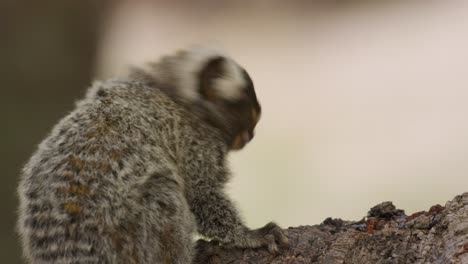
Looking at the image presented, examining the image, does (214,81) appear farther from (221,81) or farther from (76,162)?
(76,162)

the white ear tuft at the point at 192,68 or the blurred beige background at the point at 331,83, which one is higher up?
the blurred beige background at the point at 331,83

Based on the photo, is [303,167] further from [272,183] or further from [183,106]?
[183,106]

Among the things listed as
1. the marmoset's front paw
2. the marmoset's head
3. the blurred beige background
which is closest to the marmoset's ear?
the marmoset's head

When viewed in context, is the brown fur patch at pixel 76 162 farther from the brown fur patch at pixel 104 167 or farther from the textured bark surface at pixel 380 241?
the textured bark surface at pixel 380 241

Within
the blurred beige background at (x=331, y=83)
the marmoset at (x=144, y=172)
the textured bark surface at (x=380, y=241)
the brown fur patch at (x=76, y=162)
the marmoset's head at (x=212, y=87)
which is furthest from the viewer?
the blurred beige background at (x=331, y=83)

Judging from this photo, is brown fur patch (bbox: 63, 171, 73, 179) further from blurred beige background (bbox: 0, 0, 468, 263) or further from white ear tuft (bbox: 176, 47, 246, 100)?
blurred beige background (bbox: 0, 0, 468, 263)

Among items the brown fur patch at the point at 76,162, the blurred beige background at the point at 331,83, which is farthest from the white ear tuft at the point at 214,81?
the blurred beige background at the point at 331,83

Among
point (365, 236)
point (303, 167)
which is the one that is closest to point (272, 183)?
point (303, 167)

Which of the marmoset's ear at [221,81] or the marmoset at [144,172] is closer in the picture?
the marmoset at [144,172]
